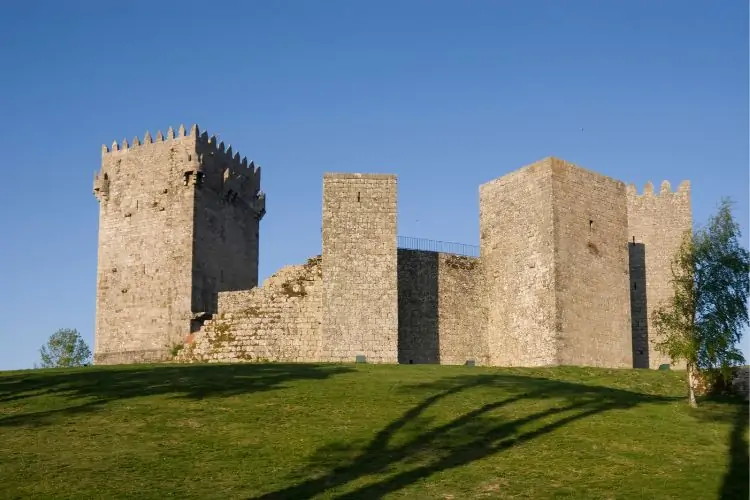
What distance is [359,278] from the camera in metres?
36.7

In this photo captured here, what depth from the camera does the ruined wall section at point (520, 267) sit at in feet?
126

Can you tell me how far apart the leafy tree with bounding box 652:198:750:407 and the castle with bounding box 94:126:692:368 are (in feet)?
34.1

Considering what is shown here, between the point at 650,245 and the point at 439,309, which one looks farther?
the point at 650,245

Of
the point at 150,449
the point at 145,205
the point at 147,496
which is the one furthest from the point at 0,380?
the point at 145,205

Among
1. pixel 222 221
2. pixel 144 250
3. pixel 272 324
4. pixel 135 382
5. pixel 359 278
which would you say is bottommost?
pixel 135 382

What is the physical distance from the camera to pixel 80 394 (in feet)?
81.1

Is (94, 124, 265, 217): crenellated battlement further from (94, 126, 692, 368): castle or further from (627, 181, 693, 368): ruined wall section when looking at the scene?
(627, 181, 693, 368): ruined wall section

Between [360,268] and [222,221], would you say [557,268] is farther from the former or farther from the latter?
[222,221]

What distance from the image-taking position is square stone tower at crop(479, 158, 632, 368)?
38281 millimetres

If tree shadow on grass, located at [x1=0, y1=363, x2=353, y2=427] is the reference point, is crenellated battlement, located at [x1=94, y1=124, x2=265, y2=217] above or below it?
above

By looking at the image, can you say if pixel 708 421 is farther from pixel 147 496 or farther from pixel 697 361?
pixel 147 496

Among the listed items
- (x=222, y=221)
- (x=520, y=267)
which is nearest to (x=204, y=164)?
(x=222, y=221)

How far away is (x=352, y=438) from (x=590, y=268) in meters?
21.2

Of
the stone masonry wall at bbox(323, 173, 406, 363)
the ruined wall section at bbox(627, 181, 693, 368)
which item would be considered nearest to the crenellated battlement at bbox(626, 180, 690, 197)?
the ruined wall section at bbox(627, 181, 693, 368)
